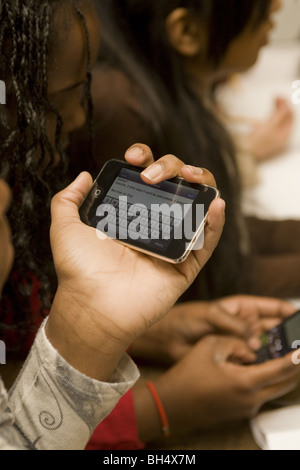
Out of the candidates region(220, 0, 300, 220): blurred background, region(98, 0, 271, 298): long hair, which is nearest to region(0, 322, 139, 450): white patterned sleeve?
region(98, 0, 271, 298): long hair

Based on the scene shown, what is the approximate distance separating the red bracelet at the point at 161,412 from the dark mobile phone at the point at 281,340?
0.12 metres

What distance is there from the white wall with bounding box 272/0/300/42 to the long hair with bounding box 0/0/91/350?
37 cm

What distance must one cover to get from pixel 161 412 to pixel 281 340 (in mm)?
156

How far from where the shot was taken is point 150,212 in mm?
383

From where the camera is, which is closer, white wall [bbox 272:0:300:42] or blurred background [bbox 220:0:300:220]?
white wall [bbox 272:0:300:42]

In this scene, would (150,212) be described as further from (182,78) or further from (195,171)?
(182,78)

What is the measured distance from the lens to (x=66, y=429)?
38 centimetres

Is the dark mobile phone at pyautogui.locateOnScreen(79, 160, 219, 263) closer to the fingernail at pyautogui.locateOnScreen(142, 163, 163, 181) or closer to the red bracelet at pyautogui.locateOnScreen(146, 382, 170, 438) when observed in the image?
the fingernail at pyautogui.locateOnScreen(142, 163, 163, 181)

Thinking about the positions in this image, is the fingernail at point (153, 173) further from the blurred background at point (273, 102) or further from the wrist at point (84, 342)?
the blurred background at point (273, 102)

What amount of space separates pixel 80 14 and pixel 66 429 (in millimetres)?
335

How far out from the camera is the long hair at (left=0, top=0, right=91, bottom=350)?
385mm

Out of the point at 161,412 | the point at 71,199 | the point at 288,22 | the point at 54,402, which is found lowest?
the point at 161,412

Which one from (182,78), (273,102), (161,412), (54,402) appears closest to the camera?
(54,402)

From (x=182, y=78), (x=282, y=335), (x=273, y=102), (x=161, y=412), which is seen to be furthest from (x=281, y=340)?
(x=273, y=102)
